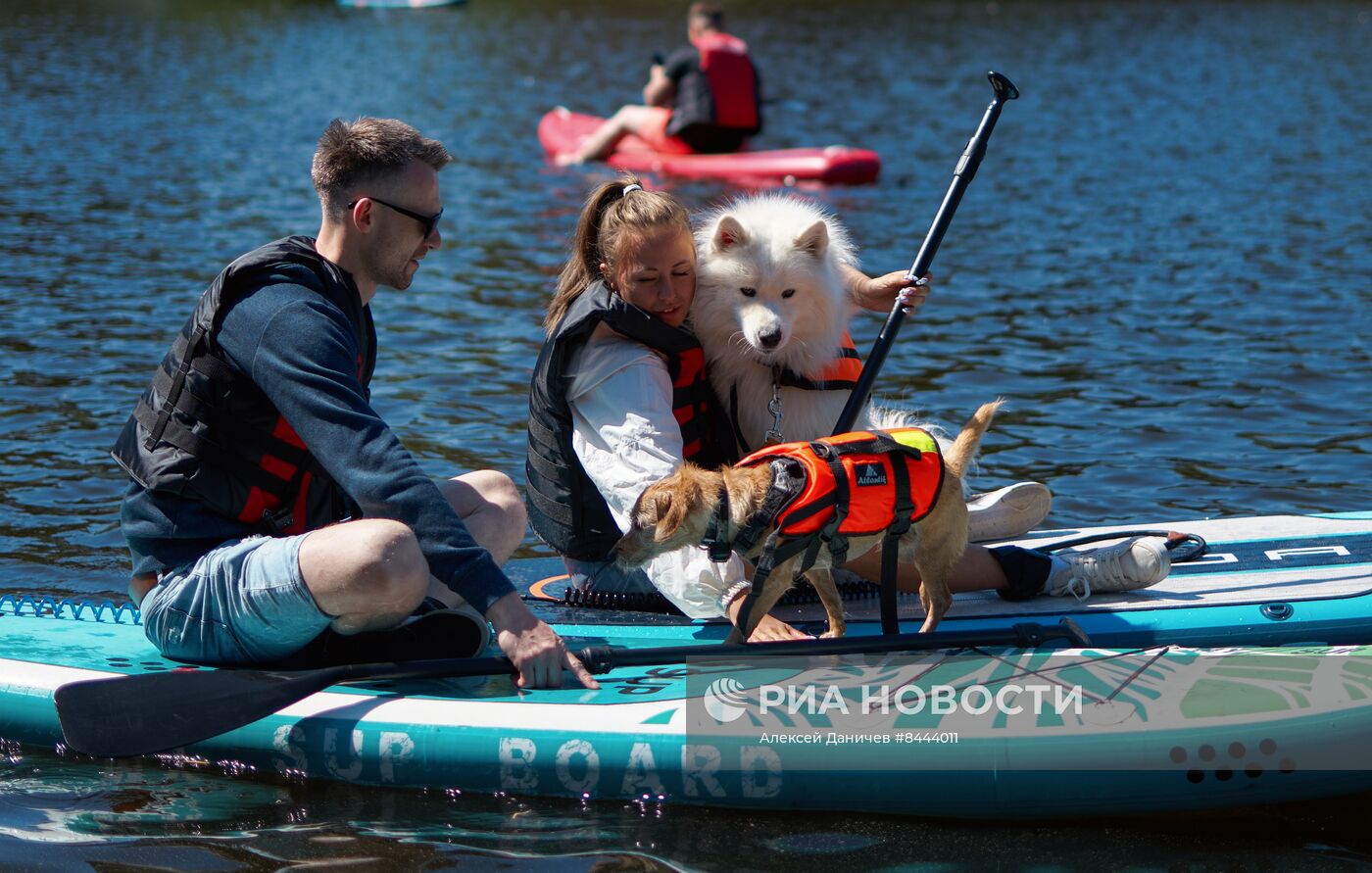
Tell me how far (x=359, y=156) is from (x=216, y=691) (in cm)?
149

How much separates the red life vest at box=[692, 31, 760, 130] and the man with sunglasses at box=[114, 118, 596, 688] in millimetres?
11948

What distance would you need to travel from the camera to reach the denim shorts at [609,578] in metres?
4.70

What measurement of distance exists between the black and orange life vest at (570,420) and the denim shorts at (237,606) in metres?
0.92

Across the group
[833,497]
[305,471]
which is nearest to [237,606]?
[305,471]

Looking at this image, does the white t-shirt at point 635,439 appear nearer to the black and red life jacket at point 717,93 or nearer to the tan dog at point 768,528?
the tan dog at point 768,528

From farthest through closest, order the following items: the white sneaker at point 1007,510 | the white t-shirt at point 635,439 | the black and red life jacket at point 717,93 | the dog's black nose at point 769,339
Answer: the black and red life jacket at point 717,93
the white sneaker at point 1007,510
the dog's black nose at point 769,339
the white t-shirt at point 635,439

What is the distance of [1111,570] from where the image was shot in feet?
15.3

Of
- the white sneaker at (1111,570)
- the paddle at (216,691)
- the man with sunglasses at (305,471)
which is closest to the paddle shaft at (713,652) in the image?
the paddle at (216,691)

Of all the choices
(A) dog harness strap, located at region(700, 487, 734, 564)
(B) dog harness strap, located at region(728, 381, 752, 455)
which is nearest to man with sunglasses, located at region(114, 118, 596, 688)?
(A) dog harness strap, located at region(700, 487, 734, 564)

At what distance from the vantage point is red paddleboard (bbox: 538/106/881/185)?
49.3ft

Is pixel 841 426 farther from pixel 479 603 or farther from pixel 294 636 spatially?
pixel 294 636

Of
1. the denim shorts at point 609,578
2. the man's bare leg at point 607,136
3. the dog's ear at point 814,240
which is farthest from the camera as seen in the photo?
the man's bare leg at point 607,136

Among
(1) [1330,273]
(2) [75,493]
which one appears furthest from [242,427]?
(1) [1330,273]

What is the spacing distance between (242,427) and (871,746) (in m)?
1.86
